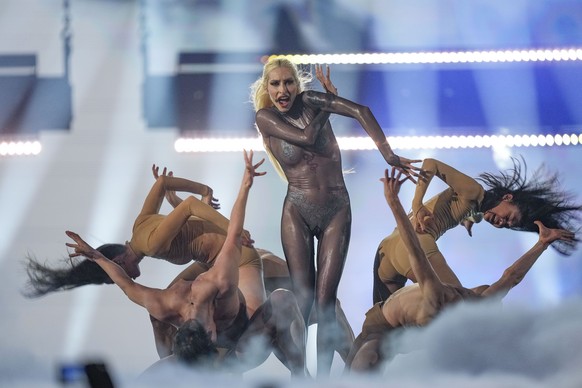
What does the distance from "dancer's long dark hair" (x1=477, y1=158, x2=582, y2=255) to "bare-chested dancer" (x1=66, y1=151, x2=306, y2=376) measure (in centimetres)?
106

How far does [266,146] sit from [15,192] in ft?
4.04

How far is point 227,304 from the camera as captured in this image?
174 inches

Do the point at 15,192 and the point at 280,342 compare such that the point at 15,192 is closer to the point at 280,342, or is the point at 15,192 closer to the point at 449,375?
the point at 280,342

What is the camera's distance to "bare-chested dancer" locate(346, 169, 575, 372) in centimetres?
439

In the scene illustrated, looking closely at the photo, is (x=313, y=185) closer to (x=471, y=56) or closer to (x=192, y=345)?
(x=192, y=345)

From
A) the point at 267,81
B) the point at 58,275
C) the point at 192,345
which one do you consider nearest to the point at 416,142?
the point at 267,81

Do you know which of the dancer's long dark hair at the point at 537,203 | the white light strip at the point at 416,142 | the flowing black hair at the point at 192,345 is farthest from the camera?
the white light strip at the point at 416,142

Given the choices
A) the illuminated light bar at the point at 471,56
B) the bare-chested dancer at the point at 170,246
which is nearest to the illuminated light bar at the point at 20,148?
the bare-chested dancer at the point at 170,246

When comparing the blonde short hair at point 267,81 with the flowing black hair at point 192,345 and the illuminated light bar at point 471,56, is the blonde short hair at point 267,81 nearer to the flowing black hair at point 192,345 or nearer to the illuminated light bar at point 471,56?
the illuminated light bar at point 471,56

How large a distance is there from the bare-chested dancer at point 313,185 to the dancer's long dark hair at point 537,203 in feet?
1.53

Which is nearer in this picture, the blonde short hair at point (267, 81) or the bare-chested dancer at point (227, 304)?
the bare-chested dancer at point (227, 304)

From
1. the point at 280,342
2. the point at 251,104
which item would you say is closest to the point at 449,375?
the point at 280,342

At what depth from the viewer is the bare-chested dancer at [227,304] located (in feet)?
14.3

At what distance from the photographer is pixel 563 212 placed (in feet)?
15.5
